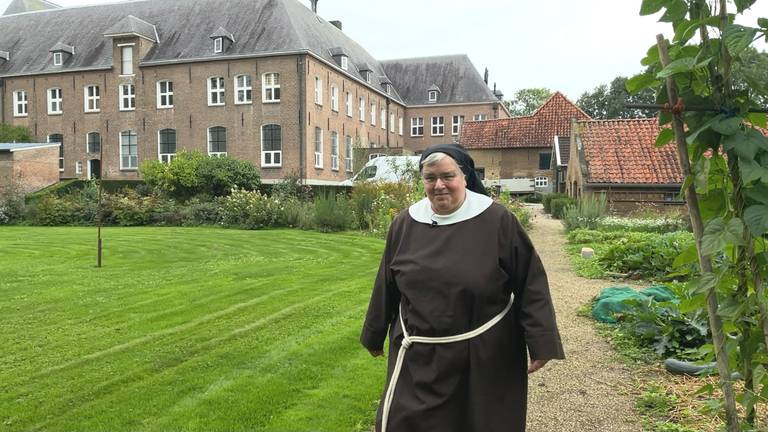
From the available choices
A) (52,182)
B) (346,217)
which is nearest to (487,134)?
(346,217)

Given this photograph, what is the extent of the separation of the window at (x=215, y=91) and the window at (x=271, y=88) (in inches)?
99.9

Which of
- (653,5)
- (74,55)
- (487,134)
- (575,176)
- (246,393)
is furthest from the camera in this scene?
(487,134)

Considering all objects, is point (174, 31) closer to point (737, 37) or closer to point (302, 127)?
point (302, 127)

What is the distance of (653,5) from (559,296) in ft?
21.9

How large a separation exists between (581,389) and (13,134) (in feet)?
130

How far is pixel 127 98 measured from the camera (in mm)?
35156

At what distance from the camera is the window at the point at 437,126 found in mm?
49469

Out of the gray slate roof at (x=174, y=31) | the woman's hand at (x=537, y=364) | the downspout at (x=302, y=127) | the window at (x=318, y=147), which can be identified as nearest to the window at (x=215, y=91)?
the gray slate roof at (x=174, y=31)

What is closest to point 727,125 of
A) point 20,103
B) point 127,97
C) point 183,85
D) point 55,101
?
point 183,85

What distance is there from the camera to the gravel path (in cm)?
405

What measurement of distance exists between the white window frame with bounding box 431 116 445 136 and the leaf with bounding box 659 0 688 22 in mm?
47600

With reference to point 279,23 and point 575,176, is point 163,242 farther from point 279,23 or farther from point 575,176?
point 279,23

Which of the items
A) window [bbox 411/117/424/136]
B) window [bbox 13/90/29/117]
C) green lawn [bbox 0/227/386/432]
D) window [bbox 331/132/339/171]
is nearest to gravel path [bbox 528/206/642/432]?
green lawn [bbox 0/227/386/432]

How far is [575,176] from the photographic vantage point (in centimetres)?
2314
